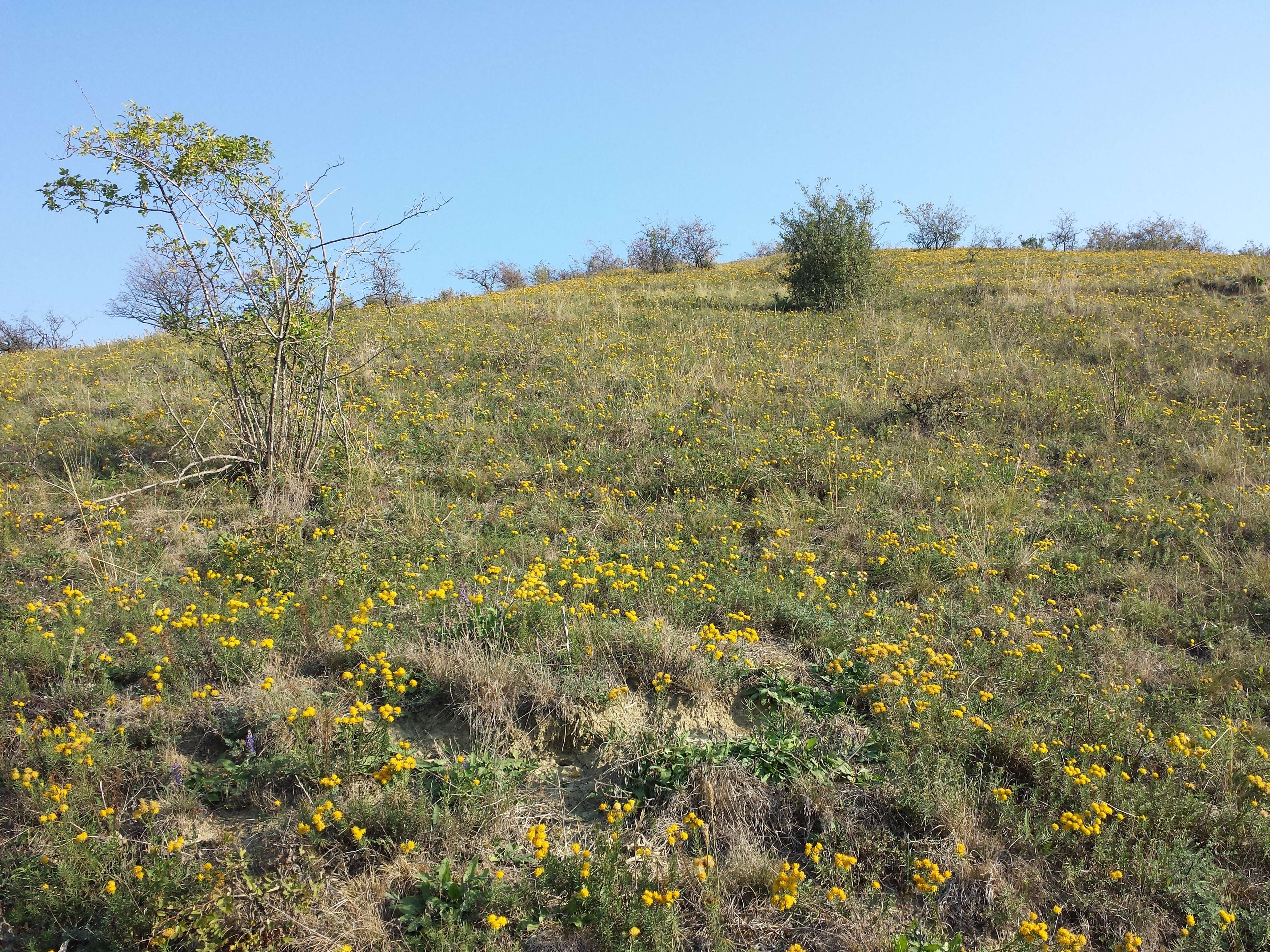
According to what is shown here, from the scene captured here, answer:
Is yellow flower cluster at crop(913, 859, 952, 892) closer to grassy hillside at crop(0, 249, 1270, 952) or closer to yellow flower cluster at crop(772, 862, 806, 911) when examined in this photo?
grassy hillside at crop(0, 249, 1270, 952)

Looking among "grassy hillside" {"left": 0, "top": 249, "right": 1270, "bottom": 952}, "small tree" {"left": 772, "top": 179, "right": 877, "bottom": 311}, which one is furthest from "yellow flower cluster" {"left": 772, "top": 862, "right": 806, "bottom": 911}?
"small tree" {"left": 772, "top": 179, "right": 877, "bottom": 311}

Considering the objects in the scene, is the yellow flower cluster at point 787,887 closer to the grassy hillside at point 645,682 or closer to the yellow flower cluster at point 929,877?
the grassy hillside at point 645,682

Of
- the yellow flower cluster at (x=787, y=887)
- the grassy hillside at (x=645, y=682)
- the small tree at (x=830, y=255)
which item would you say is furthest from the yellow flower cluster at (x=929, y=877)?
the small tree at (x=830, y=255)

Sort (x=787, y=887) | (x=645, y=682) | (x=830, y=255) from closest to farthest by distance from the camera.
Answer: (x=787, y=887), (x=645, y=682), (x=830, y=255)

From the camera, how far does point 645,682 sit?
3.91 meters

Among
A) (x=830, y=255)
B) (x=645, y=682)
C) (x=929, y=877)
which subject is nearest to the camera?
(x=929, y=877)

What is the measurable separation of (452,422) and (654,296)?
29.2 ft

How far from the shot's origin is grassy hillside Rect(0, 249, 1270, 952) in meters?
2.81

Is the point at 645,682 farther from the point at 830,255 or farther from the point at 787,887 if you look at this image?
the point at 830,255

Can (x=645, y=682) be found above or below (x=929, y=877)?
above

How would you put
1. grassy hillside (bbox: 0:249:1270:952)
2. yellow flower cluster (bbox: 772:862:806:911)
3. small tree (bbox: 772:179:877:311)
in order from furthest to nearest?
small tree (bbox: 772:179:877:311) < grassy hillside (bbox: 0:249:1270:952) < yellow flower cluster (bbox: 772:862:806:911)

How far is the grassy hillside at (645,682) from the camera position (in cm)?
281

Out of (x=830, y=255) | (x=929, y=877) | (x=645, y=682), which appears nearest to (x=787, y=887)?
(x=929, y=877)

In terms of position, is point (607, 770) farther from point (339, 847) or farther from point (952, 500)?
point (952, 500)
